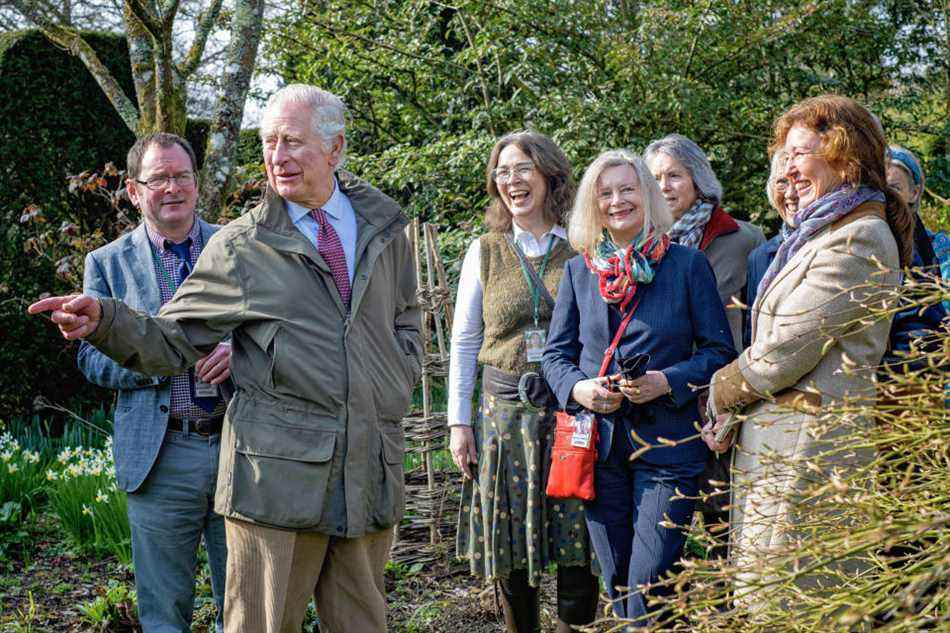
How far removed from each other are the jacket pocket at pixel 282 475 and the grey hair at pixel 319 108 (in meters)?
0.90

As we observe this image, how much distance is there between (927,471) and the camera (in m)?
1.62

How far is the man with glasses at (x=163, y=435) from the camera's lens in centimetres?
334

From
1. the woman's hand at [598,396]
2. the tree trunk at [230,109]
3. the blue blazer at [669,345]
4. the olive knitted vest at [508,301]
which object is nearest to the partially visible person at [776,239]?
the blue blazer at [669,345]

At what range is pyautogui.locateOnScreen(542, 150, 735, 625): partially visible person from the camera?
316 centimetres

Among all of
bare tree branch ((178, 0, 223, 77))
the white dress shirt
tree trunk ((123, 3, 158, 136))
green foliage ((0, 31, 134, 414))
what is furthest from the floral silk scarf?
green foliage ((0, 31, 134, 414))

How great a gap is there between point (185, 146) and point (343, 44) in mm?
3843

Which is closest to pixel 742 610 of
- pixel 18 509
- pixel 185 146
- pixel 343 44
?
pixel 185 146

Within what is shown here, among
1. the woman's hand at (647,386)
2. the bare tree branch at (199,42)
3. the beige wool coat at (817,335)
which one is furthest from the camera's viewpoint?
the bare tree branch at (199,42)

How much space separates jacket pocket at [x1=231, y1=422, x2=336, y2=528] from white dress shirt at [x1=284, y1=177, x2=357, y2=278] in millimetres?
519

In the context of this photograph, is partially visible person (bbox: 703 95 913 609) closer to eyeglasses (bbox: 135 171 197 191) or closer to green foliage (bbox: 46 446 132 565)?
eyeglasses (bbox: 135 171 197 191)

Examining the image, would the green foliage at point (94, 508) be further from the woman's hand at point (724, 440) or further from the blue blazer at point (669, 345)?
the woman's hand at point (724, 440)

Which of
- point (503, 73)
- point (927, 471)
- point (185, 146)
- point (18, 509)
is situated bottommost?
point (18, 509)

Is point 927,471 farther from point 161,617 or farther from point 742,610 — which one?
point 161,617

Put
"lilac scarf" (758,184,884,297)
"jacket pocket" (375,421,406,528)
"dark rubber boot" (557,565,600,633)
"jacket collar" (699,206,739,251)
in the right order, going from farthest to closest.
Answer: "jacket collar" (699,206,739,251), "dark rubber boot" (557,565,600,633), "jacket pocket" (375,421,406,528), "lilac scarf" (758,184,884,297)
